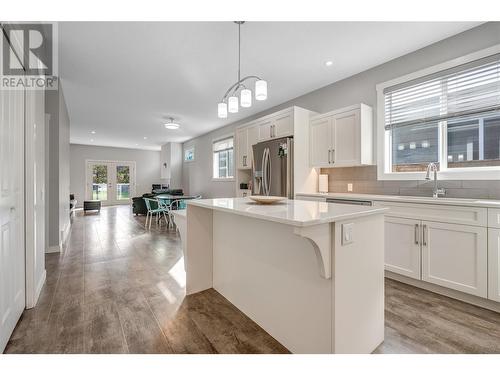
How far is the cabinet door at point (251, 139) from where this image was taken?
4637mm

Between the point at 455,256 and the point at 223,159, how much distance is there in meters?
5.84

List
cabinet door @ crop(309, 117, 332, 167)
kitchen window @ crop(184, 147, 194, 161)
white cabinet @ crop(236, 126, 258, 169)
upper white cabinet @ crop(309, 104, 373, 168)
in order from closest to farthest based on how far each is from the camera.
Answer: upper white cabinet @ crop(309, 104, 373, 168) < cabinet door @ crop(309, 117, 332, 167) < white cabinet @ crop(236, 126, 258, 169) < kitchen window @ crop(184, 147, 194, 161)

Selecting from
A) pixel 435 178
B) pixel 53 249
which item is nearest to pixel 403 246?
pixel 435 178

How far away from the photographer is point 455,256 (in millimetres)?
2217

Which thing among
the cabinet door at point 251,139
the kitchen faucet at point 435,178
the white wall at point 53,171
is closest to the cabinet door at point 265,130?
the cabinet door at point 251,139

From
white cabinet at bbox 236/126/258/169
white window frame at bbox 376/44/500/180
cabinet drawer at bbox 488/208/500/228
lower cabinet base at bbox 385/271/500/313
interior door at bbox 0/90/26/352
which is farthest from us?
white cabinet at bbox 236/126/258/169

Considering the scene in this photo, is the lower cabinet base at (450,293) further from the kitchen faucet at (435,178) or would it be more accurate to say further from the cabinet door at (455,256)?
the kitchen faucet at (435,178)

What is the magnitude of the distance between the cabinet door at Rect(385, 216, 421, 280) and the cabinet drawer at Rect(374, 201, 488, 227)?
0.25 ft

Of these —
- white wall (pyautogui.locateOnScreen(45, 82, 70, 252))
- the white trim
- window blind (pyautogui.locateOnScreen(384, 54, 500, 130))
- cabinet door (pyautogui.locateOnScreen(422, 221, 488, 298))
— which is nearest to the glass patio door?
white wall (pyautogui.locateOnScreen(45, 82, 70, 252))

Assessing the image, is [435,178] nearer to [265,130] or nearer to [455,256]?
[455,256]

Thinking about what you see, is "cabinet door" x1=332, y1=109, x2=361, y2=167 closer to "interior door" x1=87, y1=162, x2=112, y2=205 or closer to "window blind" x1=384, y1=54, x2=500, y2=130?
"window blind" x1=384, y1=54, x2=500, y2=130

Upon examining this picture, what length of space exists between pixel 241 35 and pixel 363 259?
2.51 metres

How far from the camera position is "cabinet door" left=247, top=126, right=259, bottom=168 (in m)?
4.64
